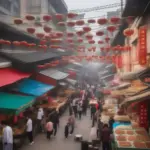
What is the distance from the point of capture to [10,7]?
25312mm

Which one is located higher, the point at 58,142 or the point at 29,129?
the point at 29,129

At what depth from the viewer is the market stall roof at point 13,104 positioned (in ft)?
32.8

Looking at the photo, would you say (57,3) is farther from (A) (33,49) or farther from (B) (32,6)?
(A) (33,49)

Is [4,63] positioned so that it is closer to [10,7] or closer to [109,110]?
[109,110]

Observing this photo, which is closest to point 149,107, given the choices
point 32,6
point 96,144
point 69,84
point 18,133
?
point 96,144

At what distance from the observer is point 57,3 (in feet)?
130

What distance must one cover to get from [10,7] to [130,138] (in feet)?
74.7

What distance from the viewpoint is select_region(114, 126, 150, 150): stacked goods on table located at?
7932mm

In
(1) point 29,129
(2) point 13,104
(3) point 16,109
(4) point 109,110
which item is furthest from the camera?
(4) point 109,110

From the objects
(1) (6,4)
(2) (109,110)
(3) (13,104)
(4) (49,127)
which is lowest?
(4) (49,127)

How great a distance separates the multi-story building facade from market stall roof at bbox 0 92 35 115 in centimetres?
1356

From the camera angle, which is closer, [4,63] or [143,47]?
[143,47]

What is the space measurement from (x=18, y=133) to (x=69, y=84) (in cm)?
1842

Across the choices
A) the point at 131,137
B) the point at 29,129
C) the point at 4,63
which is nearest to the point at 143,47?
the point at 131,137
